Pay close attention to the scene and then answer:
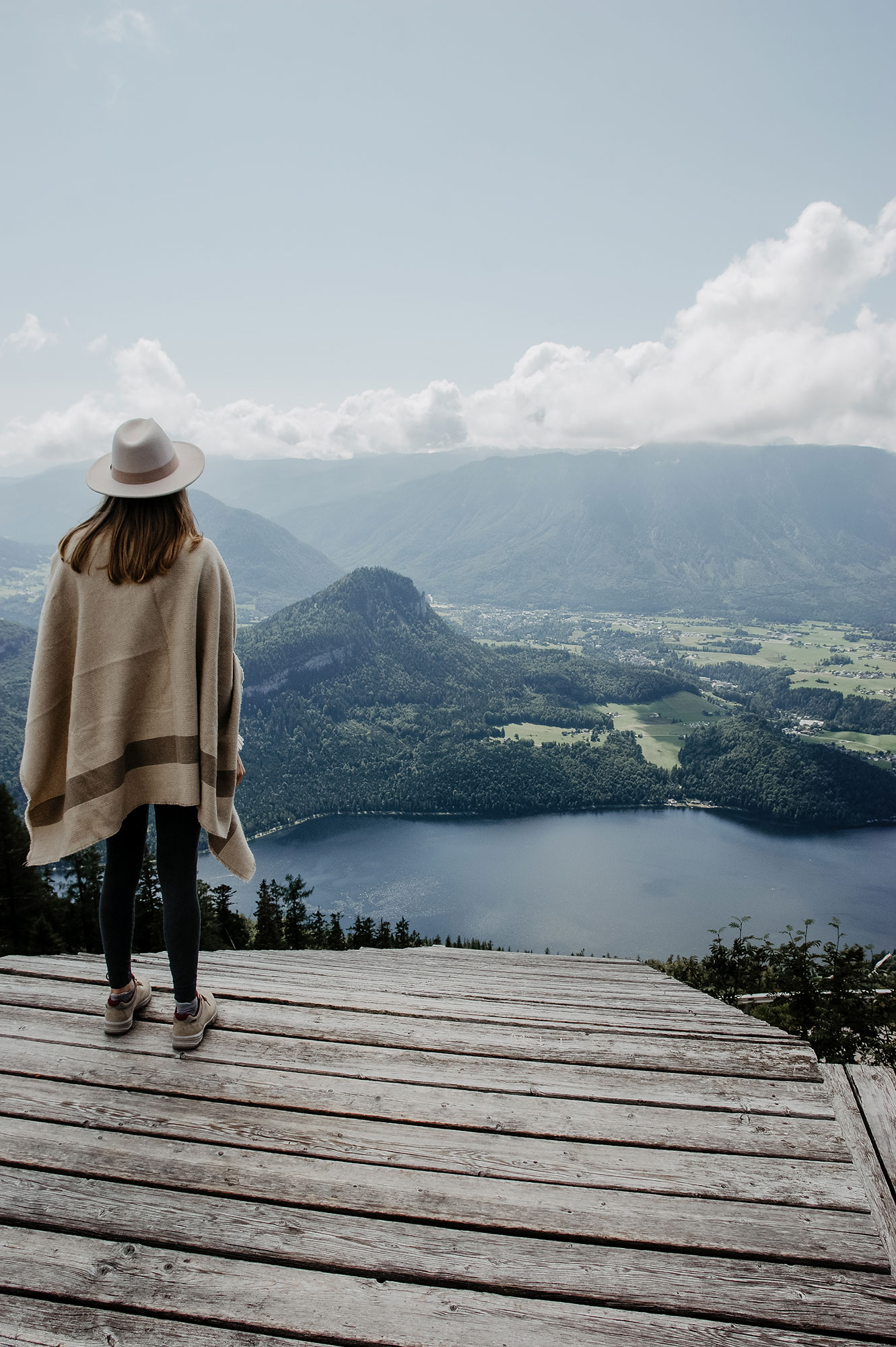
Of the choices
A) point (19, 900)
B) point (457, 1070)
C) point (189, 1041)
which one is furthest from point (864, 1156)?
point (19, 900)

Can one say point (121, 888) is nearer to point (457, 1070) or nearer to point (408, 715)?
point (457, 1070)

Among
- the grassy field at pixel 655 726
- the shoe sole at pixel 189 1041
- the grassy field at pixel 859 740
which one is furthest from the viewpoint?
the grassy field at pixel 655 726

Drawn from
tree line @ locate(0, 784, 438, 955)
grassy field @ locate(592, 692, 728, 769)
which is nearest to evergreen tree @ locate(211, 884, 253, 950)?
tree line @ locate(0, 784, 438, 955)

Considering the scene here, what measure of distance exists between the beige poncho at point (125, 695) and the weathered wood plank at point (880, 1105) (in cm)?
246

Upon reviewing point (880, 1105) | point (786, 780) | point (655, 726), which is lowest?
point (786, 780)

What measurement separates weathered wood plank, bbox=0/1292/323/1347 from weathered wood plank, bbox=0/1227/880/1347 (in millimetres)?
21

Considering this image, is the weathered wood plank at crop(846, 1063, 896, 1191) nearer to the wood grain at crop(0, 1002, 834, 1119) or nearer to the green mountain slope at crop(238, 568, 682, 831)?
the wood grain at crop(0, 1002, 834, 1119)

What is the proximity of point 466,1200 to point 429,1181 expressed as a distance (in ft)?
0.37

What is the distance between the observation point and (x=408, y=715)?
125250 mm

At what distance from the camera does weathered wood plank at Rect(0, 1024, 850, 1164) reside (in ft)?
6.09

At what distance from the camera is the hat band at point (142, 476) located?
6.72 feet

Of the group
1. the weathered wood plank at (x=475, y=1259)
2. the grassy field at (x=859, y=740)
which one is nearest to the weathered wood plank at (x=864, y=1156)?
the weathered wood plank at (x=475, y=1259)

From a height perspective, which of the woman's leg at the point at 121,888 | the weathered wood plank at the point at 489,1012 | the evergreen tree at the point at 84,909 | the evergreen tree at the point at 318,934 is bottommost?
the evergreen tree at the point at 318,934

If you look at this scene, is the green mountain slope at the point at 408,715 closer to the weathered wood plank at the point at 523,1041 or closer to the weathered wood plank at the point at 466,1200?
the weathered wood plank at the point at 523,1041
